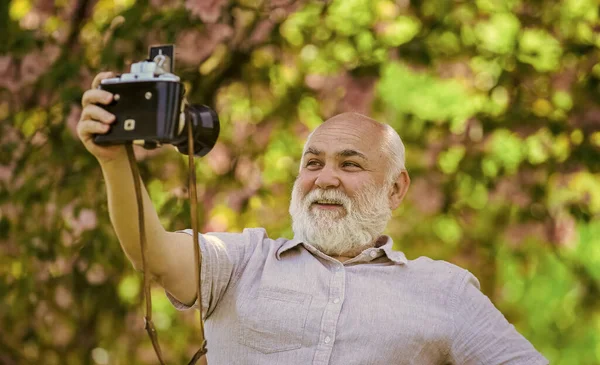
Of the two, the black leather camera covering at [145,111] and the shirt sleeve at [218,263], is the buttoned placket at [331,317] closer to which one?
the shirt sleeve at [218,263]

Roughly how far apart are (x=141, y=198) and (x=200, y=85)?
2842 mm

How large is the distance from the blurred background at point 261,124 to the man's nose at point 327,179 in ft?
4.61

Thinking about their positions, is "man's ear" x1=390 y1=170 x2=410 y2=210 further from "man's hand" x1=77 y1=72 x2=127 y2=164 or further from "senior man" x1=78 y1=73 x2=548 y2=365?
"man's hand" x1=77 y1=72 x2=127 y2=164

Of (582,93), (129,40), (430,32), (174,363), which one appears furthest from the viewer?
(174,363)

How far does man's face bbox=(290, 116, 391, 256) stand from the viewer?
309cm

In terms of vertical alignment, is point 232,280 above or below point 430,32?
below

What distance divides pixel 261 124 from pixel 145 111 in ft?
12.1

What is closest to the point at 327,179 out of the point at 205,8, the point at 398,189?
the point at 398,189

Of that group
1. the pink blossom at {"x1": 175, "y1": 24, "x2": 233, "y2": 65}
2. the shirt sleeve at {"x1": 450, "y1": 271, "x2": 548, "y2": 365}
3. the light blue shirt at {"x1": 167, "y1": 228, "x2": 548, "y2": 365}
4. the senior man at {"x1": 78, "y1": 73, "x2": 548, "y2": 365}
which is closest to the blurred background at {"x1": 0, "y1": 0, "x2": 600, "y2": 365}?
the pink blossom at {"x1": 175, "y1": 24, "x2": 233, "y2": 65}

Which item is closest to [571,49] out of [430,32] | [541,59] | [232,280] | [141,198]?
[541,59]

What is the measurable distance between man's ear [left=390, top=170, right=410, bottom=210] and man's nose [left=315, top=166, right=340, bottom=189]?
1.04 ft

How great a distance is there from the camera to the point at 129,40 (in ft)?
15.1

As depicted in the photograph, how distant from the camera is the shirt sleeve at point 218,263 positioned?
2807 mm

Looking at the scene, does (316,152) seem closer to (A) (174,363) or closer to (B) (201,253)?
(B) (201,253)
